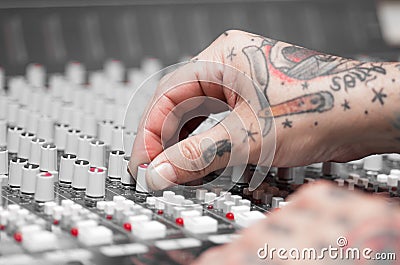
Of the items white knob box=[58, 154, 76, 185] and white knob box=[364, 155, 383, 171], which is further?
white knob box=[364, 155, 383, 171]

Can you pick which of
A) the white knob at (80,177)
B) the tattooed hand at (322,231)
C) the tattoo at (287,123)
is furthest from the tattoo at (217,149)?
the tattooed hand at (322,231)

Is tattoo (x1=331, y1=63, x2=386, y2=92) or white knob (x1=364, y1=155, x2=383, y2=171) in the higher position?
tattoo (x1=331, y1=63, x2=386, y2=92)

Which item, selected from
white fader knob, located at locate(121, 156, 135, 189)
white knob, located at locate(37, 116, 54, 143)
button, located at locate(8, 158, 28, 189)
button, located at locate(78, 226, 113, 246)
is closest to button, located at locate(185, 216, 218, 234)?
button, located at locate(78, 226, 113, 246)

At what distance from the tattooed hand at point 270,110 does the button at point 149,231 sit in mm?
220

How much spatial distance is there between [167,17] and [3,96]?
901mm

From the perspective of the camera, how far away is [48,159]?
1730 mm

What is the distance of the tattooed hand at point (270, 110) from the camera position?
1642 millimetres

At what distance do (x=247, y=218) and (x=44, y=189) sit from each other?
38 centimetres

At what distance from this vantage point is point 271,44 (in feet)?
5.82

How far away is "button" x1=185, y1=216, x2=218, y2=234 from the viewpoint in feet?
4.76

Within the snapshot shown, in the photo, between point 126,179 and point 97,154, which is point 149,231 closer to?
point 126,179

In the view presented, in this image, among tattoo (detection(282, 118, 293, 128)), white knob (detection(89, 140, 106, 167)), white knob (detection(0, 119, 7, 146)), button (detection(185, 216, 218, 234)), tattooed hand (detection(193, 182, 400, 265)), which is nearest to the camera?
tattooed hand (detection(193, 182, 400, 265))

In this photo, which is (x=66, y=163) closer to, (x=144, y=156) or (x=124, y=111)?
(x=144, y=156)

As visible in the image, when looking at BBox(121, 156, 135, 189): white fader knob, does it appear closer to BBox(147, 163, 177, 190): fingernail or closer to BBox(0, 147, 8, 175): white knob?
BBox(147, 163, 177, 190): fingernail
